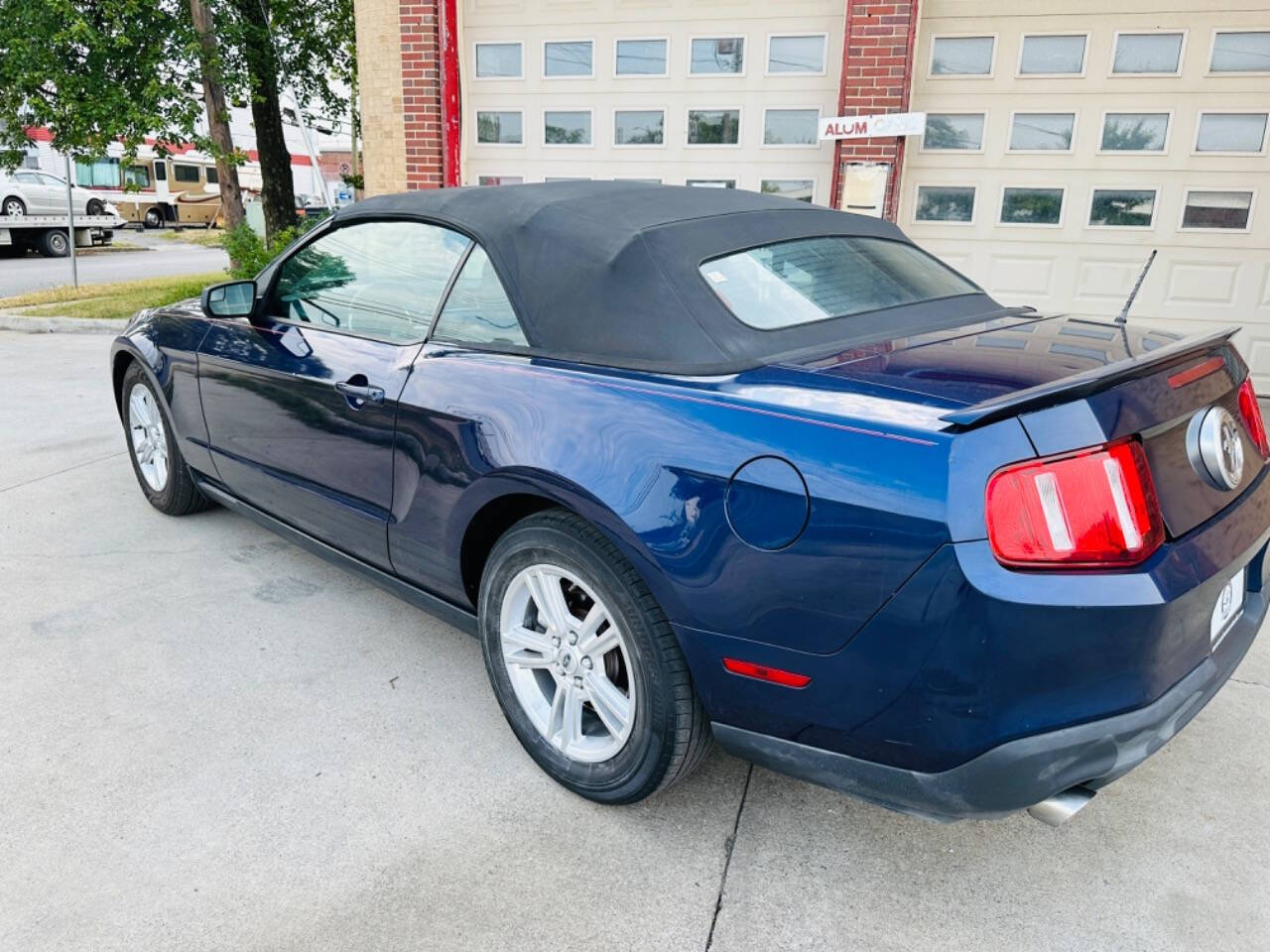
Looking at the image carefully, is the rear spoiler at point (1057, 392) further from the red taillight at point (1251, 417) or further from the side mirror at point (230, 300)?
the side mirror at point (230, 300)

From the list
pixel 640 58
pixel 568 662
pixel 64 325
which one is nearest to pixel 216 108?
pixel 64 325

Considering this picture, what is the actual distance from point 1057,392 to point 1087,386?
3.1 inches

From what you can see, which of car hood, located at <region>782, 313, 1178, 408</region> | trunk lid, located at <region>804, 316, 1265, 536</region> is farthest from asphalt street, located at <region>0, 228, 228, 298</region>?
trunk lid, located at <region>804, 316, 1265, 536</region>

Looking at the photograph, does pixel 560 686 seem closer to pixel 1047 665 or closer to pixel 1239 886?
pixel 1047 665

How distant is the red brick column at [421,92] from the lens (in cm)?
752

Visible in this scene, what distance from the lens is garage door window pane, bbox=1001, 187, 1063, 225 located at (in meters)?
6.71

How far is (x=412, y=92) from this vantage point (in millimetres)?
7668

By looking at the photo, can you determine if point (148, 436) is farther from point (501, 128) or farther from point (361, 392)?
point (501, 128)

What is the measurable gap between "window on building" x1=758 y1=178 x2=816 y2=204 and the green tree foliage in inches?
268

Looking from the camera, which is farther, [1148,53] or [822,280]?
[1148,53]

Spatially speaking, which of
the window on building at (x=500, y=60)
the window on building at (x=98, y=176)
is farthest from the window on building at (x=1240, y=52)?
the window on building at (x=98, y=176)

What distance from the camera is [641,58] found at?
7.33 meters

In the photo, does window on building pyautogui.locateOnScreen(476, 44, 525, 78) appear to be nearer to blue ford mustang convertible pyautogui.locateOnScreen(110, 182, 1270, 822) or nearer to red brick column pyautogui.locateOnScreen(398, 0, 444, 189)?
red brick column pyautogui.locateOnScreen(398, 0, 444, 189)

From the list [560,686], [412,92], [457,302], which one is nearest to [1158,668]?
[560,686]
